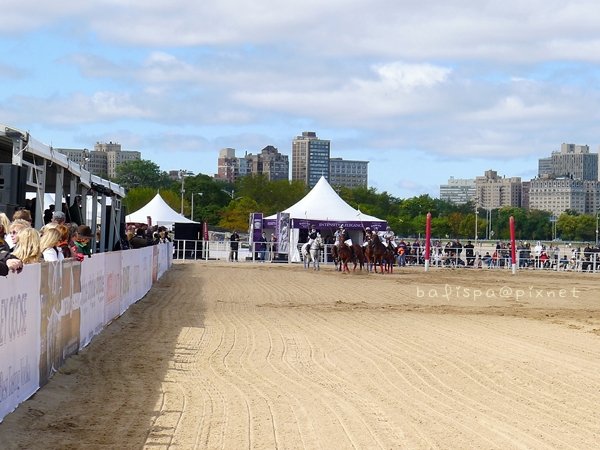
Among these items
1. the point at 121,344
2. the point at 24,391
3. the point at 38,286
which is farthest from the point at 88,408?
the point at 121,344

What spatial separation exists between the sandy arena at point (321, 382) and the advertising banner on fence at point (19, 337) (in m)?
0.20

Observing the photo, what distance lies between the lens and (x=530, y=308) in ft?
83.0

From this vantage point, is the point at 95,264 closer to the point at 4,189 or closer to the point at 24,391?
the point at 4,189

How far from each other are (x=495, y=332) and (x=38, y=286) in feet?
33.8

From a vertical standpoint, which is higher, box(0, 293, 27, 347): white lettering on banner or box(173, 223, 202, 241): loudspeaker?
box(173, 223, 202, 241): loudspeaker

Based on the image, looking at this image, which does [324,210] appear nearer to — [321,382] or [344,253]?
[344,253]

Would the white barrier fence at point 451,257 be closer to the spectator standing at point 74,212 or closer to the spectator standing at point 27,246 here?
the spectator standing at point 74,212

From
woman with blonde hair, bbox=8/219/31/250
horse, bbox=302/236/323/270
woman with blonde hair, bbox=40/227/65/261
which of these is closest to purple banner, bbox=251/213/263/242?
horse, bbox=302/236/323/270

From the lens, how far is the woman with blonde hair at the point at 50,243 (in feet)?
38.1

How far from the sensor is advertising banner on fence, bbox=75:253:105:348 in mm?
13633

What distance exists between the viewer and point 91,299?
14.6m

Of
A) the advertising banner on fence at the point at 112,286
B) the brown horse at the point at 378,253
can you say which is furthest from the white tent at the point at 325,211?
the advertising banner on fence at the point at 112,286

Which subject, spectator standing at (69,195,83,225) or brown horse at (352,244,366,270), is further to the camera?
brown horse at (352,244,366,270)

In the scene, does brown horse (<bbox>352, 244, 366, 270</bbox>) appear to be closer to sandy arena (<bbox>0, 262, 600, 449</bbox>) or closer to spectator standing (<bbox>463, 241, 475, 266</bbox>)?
spectator standing (<bbox>463, 241, 475, 266</bbox>)
